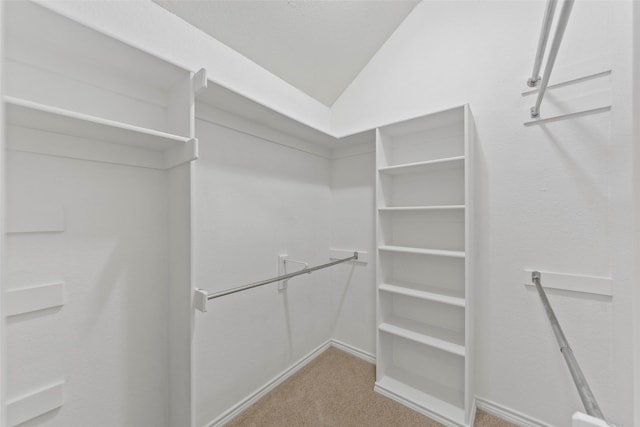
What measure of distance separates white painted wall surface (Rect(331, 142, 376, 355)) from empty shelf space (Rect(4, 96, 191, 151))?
1.46 meters

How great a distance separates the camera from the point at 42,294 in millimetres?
962

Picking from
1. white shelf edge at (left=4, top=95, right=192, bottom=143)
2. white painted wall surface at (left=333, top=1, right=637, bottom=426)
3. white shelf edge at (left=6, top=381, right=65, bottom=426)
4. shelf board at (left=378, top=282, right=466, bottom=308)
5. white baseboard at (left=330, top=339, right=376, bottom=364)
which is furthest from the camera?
white baseboard at (left=330, top=339, right=376, bottom=364)

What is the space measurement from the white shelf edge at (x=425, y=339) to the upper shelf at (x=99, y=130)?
67.0 inches

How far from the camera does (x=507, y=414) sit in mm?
1499

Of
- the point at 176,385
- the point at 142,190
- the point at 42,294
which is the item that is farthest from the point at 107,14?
the point at 176,385

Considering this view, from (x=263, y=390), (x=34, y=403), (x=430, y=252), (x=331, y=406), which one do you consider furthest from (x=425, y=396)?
(x=34, y=403)

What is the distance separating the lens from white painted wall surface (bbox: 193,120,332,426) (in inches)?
56.9

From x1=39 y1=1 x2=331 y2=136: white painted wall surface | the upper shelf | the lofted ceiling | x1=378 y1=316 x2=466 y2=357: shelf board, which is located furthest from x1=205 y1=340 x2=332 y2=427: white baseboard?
the lofted ceiling

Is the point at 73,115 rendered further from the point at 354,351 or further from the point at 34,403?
the point at 354,351

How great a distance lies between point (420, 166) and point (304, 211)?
990 millimetres

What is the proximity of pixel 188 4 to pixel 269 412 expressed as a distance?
8.19 ft

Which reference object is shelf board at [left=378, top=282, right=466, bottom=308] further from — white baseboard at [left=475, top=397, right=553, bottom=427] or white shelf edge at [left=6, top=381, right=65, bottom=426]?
white shelf edge at [left=6, top=381, right=65, bottom=426]

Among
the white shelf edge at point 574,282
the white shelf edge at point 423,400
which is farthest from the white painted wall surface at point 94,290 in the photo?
the white shelf edge at point 574,282

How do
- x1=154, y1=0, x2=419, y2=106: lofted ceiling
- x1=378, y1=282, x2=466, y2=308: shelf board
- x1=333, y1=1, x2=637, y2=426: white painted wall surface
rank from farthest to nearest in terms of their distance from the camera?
x1=378, y1=282, x2=466, y2=308: shelf board
x1=154, y1=0, x2=419, y2=106: lofted ceiling
x1=333, y1=1, x2=637, y2=426: white painted wall surface
